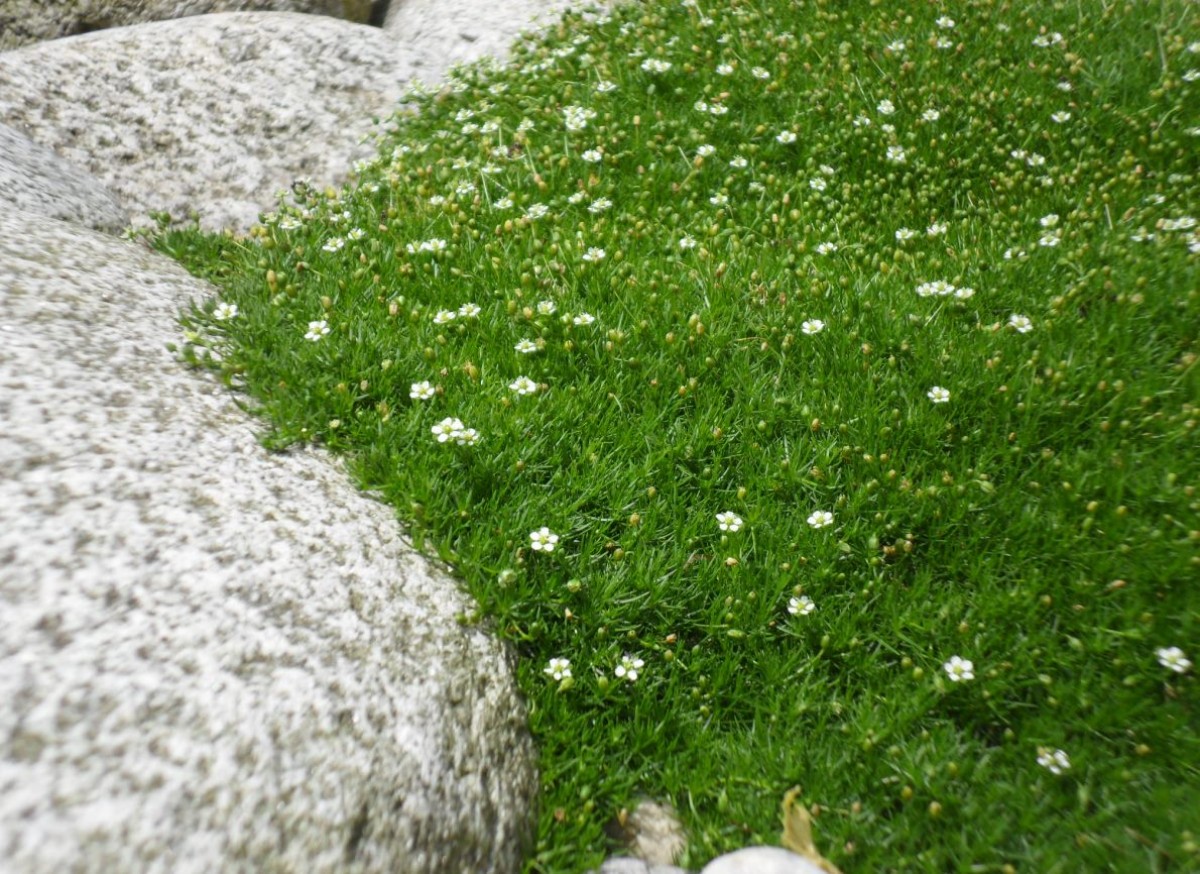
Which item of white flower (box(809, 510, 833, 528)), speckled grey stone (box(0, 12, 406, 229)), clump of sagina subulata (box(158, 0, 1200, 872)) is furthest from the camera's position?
speckled grey stone (box(0, 12, 406, 229))

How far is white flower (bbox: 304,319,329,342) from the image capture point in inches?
194

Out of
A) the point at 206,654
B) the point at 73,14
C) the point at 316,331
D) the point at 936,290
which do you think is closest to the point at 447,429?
the point at 316,331

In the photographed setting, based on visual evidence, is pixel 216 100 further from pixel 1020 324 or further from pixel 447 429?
pixel 1020 324

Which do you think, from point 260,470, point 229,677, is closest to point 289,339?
point 260,470

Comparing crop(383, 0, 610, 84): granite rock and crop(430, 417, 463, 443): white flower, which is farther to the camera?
crop(383, 0, 610, 84): granite rock

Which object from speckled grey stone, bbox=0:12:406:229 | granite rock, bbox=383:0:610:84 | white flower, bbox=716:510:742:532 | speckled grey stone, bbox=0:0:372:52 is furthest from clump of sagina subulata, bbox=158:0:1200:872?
speckled grey stone, bbox=0:0:372:52

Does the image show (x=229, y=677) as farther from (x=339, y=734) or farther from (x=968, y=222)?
(x=968, y=222)

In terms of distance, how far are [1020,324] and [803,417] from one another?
1.38 metres

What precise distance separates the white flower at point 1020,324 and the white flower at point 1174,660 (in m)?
1.93

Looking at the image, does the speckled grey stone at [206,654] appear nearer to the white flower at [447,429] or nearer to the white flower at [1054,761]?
the white flower at [447,429]

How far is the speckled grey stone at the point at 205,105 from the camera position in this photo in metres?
6.89

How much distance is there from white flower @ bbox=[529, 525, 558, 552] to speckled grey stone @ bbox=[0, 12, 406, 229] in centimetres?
384

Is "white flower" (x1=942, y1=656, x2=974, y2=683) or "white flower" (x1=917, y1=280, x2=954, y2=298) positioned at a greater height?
"white flower" (x1=917, y1=280, x2=954, y2=298)

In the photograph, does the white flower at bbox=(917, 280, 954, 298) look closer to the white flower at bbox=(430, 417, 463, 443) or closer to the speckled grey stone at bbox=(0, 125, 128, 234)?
the white flower at bbox=(430, 417, 463, 443)
